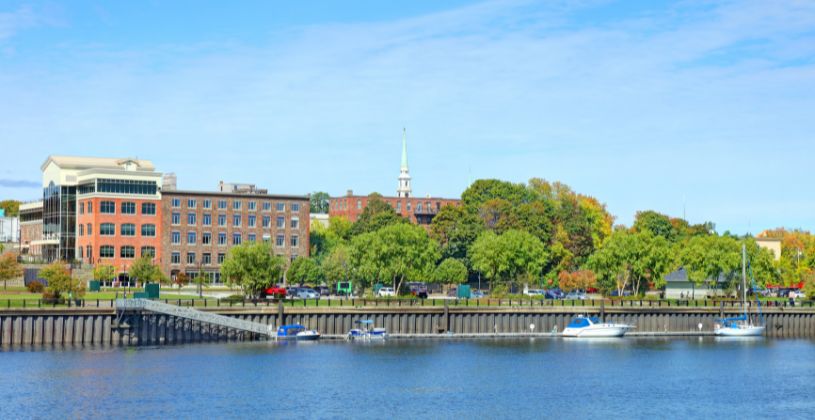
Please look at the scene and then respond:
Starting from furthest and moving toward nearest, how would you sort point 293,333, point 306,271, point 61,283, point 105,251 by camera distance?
1. point 105,251
2. point 306,271
3. point 61,283
4. point 293,333

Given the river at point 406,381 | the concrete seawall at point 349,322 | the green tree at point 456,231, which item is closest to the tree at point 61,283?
the concrete seawall at point 349,322

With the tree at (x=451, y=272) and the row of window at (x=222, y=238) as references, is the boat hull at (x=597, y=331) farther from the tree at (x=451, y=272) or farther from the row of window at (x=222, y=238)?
the row of window at (x=222, y=238)

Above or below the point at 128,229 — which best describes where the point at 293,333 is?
below

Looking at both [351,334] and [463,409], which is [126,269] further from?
[463,409]

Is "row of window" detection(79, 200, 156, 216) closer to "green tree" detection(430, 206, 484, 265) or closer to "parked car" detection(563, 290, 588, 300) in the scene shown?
"green tree" detection(430, 206, 484, 265)

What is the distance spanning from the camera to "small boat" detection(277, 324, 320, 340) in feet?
366

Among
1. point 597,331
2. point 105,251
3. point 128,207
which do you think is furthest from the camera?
point 128,207

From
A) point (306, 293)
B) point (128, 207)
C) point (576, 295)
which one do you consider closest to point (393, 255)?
point (306, 293)

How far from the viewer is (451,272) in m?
162

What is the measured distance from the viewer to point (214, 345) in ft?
347

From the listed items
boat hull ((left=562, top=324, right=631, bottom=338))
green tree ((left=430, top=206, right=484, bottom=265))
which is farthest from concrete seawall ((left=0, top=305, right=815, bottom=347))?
green tree ((left=430, top=206, right=484, bottom=265))

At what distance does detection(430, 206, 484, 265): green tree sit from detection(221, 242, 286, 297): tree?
58004mm

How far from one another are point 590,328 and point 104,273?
214ft

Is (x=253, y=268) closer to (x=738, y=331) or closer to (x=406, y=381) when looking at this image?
(x=406, y=381)
